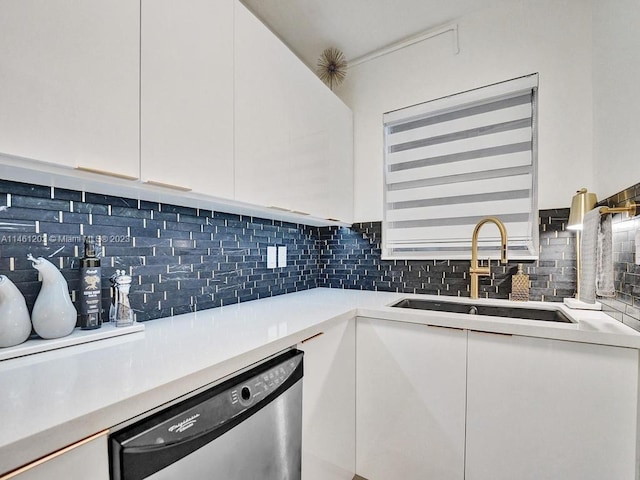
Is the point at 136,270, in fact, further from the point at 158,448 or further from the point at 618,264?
the point at 618,264

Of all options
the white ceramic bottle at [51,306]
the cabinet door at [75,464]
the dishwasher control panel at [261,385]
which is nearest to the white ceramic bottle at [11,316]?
the white ceramic bottle at [51,306]

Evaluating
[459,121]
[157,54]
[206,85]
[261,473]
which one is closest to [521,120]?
[459,121]

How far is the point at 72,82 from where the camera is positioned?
80cm

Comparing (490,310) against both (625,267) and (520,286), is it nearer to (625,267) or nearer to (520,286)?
(520,286)

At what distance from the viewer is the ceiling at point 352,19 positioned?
179 cm

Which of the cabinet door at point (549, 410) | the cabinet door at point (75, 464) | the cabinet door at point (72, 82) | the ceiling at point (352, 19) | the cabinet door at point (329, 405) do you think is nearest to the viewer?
the cabinet door at point (75, 464)

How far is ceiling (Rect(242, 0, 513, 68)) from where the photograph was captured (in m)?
1.79

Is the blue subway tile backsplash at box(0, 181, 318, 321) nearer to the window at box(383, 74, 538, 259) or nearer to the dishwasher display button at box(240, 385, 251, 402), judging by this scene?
the dishwasher display button at box(240, 385, 251, 402)

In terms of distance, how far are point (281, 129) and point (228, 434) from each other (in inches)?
51.3

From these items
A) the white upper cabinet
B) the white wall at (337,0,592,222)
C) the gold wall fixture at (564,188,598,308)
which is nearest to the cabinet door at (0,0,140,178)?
the white upper cabinet

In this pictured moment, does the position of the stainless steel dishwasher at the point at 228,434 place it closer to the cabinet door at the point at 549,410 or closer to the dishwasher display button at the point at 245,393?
the dishwasher display button at the point at 245,393

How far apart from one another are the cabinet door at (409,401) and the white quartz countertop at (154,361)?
97 millimetres

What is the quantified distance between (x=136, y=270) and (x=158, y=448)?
2.59ft

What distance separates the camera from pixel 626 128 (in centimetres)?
124
